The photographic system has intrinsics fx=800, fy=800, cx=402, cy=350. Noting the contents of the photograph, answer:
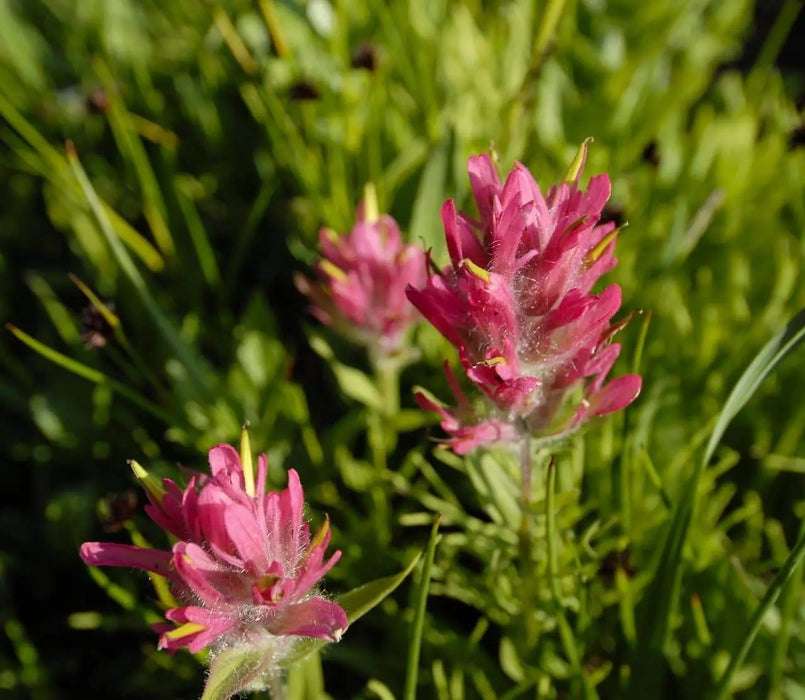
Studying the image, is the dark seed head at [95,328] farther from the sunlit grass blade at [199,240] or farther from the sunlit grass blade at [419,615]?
the sunlit grass blade at [419,615]

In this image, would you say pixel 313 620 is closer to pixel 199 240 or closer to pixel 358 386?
pixel 358 386

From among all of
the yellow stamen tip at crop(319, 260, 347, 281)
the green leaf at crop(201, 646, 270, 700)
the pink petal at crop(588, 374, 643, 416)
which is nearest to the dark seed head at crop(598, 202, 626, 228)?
the yellow stamen tip at crop(319, 260, 347, 281)

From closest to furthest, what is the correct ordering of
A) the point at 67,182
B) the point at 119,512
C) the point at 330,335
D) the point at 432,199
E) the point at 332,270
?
the point at 119,512 → the point at 332,270 → the point at 432,199 → the point at 330,335 → the point at 67,182

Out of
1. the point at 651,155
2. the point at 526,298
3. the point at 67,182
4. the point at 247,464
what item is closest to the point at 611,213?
the point at 651,155

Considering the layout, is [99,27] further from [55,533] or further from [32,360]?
[55,533]

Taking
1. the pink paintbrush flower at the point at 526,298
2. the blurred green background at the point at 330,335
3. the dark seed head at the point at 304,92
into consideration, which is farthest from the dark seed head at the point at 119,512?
the dark seed head at the point at 304,92
